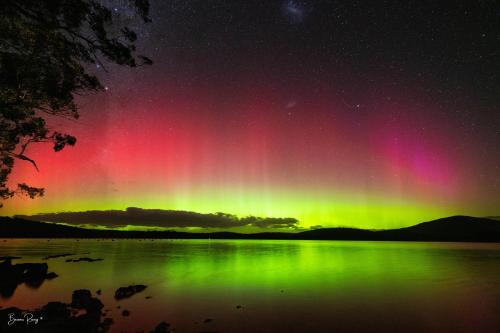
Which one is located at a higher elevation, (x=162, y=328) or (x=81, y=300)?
(x=81, y=300)

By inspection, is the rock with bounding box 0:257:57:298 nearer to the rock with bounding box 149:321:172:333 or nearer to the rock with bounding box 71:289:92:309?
the rock with bounding box 71:289:92:309

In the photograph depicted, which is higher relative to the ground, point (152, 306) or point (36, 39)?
point (36, 39)

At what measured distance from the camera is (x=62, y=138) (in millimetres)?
18406

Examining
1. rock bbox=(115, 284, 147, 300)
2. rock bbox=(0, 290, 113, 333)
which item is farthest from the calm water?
rock bbox=(0, 290, 113, 333)

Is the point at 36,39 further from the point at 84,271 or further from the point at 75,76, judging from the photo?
the point at 84,271

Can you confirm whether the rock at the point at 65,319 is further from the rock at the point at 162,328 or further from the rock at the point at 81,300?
the rock at the point at 162,328

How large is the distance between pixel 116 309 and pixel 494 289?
3435 centimetres

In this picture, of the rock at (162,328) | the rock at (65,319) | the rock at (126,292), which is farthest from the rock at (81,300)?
the rock at (162,328)

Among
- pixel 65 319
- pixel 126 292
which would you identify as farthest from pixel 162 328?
pixel 126 292

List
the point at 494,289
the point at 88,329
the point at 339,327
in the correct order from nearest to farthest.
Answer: the point at 88,329
the point at 339,327
the point at 494,289

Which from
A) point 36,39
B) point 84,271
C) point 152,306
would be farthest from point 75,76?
point 84,271

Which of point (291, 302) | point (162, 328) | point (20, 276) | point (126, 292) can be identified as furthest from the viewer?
point (20, 276)

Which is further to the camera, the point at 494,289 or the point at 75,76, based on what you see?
the point at 494,289

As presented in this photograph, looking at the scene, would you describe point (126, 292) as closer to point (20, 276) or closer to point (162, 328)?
point (162, 328)
